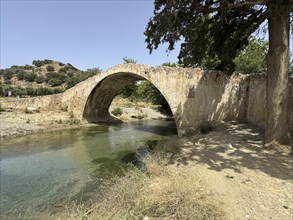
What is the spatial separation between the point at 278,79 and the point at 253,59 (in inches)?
605

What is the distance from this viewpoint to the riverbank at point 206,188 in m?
3.57

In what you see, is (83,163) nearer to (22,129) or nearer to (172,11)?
(172,11)

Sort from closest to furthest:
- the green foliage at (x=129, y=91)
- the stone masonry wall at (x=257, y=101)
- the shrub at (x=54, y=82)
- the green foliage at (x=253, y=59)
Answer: the stone masonry wall at (x=257, y=101) < the green foliage at (x=253, y=59) < the green foliage at (x=129, y=91) < the shrub at (x=54, y=82)

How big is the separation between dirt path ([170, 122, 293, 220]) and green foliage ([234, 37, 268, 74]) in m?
13.8

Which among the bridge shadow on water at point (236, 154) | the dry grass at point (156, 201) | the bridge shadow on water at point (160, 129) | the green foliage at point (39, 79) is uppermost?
the green foliage at point (39, 79)

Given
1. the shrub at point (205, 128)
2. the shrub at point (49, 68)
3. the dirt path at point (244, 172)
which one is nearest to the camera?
the dirt path at point (244, 172)

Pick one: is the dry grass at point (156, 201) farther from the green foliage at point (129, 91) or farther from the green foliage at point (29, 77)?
the green foliage at point (29, 77)

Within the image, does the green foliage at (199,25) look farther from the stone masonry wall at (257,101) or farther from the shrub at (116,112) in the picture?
the shrub at (116,112)

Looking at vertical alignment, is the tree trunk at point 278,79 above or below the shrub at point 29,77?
below

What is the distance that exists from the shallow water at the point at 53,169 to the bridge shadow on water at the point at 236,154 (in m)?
2.72

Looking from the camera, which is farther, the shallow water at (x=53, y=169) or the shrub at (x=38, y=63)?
the shrub at (x=38, y=63)

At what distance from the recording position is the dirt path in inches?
146

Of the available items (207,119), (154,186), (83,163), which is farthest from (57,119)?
(154,186)

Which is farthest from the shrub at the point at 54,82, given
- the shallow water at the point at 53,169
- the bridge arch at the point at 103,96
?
the shallow water at the point at 53,169
